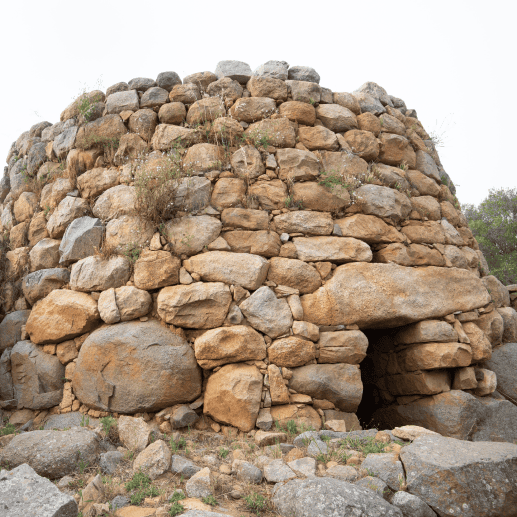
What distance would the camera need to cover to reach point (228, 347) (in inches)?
131

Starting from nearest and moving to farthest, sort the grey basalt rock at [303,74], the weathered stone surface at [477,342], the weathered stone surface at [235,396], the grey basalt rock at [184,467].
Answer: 1. the grey basalt rock at [184,467]
2. the weathered stone surface at [235,396]
3. the weathered stone surface at [477,342]
4. the grey basalt rock at [303,74]

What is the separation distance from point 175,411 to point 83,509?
121 centimetres

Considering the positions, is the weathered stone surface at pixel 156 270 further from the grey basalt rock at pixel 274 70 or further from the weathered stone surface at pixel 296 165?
the grey basalt rock at pixel 274 70

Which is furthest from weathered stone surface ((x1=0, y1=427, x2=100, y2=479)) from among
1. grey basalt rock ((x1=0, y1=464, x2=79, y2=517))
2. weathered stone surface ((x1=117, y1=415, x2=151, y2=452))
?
grey basalt rock ((x1=0, y1=464, x2=79, y2=517))

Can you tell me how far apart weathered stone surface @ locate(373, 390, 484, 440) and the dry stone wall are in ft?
0.08

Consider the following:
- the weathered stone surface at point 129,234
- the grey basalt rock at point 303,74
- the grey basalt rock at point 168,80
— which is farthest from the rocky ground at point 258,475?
the grey basalt rock at point 303,74

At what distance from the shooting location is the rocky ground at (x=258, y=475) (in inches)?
78.6

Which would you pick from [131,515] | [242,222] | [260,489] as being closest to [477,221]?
[242,222]

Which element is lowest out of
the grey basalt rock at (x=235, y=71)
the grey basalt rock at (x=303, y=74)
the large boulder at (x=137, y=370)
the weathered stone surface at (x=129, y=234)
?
the large boulder at (x=137, y=370)

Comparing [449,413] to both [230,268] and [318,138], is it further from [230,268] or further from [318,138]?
[318,138]

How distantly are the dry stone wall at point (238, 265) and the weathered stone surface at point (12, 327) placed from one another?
20mm

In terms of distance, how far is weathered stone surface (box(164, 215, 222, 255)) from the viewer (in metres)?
3.70

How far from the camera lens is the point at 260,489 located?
2.32 metres

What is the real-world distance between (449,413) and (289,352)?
1.58 meters
